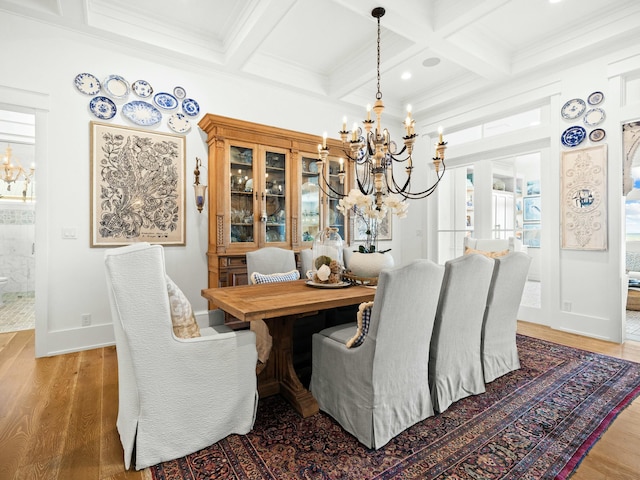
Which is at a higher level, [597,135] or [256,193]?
[597,135]

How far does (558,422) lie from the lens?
1.86 metres

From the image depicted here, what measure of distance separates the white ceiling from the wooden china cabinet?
75cm

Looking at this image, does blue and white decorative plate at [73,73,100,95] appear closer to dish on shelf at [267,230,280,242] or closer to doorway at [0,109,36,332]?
dish on shelf at [267,230,280,242]

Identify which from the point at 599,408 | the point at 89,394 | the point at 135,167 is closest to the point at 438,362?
the point at 599,408

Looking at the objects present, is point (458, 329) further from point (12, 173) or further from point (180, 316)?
point (12, 173)

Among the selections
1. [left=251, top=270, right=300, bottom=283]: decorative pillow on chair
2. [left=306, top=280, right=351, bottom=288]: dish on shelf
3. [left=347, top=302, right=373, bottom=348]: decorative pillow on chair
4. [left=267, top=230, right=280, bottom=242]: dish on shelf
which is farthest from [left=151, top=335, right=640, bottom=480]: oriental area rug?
[left=267, top=230, right=280, bottom=242]: dish on shelf

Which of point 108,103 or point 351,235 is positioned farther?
point 351,235

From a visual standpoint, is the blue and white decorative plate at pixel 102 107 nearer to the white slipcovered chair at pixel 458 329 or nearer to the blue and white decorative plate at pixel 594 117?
the white slipcovered chair at pixel 458 329

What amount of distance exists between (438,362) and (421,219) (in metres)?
3.61

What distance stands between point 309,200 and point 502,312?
7.99 feet

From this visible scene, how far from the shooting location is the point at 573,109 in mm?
3514

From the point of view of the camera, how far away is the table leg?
2.01 metres

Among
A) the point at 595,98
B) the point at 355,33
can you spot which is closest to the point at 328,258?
the point at 355,33

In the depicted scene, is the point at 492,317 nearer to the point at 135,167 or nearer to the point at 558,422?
the point at 558,422
